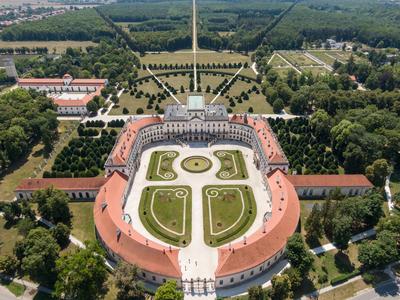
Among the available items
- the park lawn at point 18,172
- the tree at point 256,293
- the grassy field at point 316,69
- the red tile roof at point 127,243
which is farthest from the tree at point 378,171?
the grassy field at point 316,69

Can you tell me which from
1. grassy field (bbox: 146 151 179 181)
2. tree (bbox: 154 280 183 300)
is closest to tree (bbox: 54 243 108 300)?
tree (bbox: 154 280 183 300)

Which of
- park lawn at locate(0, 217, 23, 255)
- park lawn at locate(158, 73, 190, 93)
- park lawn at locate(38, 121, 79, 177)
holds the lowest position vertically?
park lawn at locate(0, 217, 23, 255)

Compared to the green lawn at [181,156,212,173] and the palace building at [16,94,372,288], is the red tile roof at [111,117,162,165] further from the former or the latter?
the green lawn at [181,156,212,173]

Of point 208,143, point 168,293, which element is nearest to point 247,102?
point 208,143

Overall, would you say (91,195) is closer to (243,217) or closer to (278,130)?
(243,217)

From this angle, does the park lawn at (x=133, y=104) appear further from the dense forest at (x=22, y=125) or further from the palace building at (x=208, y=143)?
the dense forest at (x=22, y=125)

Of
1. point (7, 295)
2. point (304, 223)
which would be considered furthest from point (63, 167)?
point (304, 223)
